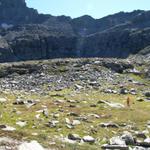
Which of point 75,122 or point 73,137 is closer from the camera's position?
point 73,137

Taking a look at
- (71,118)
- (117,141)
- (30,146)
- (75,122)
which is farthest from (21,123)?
(30,146)

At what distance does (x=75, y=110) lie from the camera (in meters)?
50.6

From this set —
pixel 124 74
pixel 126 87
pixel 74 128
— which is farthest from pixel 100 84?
pixel 74 128

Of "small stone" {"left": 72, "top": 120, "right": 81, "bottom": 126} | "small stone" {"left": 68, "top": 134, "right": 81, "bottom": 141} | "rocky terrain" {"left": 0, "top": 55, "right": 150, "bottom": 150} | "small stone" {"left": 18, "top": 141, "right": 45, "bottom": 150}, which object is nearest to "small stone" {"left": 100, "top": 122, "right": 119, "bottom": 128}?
"rocky terrain" {"left": 0, "top": 55, "right": 150, "bottom": 150}

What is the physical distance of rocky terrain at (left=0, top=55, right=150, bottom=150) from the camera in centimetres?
3212

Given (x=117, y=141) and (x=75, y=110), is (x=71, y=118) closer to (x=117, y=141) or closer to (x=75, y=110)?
(x=75, y=110)

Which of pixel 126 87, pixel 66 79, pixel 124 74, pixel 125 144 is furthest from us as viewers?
pixel 124 74

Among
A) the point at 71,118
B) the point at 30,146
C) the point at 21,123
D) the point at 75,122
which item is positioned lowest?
the point at 71,118

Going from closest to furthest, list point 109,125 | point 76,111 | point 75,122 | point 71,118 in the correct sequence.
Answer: point 109,125 → point 75,122 → point 71,118 → point 76,111

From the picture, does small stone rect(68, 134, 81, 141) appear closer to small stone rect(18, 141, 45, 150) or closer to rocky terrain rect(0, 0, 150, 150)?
rocky terrain rect(0, 0, 150, 150)

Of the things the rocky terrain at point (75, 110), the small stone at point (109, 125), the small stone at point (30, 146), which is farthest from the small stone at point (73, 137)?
the small stone at point (109, 125)

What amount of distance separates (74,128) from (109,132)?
3031mm

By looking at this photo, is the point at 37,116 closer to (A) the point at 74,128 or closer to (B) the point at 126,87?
(A) the point at 74,128

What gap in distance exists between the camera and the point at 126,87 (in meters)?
84.8
